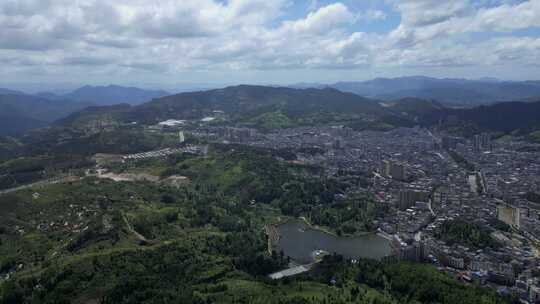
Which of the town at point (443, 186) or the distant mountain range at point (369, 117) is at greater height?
the distant mountain range at point (369, 117)

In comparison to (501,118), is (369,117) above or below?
below

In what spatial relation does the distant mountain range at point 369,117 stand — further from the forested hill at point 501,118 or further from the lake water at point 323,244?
the lake water at point 323,244

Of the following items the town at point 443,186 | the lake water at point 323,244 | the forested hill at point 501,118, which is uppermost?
the forested hill at point 501,118

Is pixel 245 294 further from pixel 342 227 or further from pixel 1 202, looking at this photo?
pixel 1 202

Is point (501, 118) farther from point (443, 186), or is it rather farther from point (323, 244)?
point (323, 244)

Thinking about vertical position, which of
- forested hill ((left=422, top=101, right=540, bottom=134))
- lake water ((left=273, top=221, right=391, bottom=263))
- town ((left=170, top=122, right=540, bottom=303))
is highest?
forested hill ((left=422, top=101, right=540, bottom=134))

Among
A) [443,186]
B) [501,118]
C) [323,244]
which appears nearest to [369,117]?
[501,118]

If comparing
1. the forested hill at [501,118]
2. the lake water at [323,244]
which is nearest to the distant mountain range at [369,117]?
the forested hill at [501,118]

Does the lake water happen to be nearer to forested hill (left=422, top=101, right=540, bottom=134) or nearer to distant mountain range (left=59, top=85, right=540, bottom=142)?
distant mountain range (left=59, top=85, right=540, bottom=142)

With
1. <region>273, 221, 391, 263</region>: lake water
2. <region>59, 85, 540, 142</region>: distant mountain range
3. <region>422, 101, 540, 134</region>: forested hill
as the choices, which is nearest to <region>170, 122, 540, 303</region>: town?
A: <region>273, 221, 391, 263</region>: lake water
